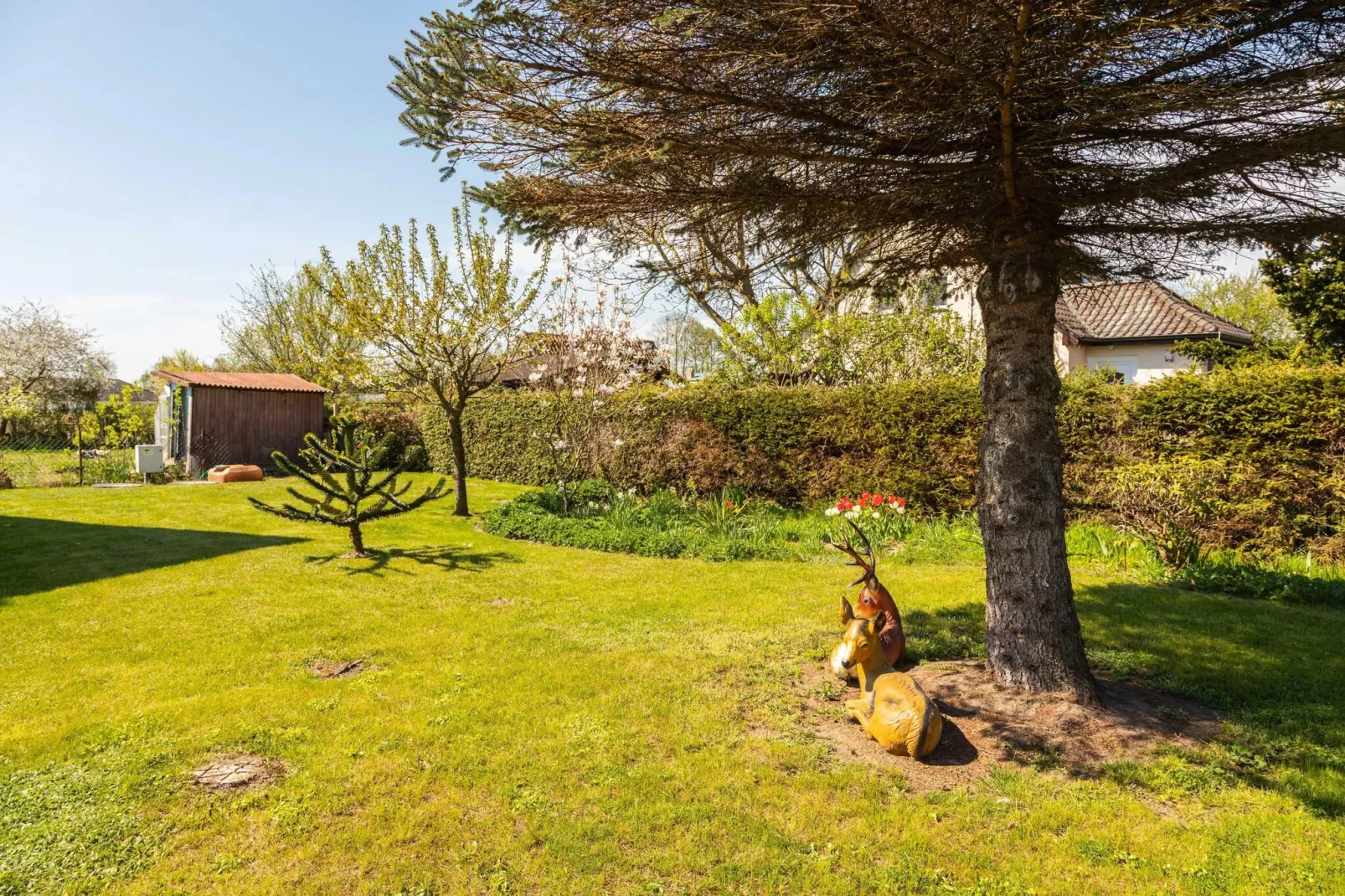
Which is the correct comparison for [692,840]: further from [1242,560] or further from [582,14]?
[1242,560]

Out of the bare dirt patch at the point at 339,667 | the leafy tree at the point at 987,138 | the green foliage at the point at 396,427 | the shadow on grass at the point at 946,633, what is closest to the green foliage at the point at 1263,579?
the shadow on grass at the point at 946,633

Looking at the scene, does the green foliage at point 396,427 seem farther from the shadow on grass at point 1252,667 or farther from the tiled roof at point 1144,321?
the tiled roof at point 1144,321

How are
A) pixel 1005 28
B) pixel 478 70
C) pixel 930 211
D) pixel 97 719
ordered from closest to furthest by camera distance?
pixel 1005 28, pixel 478 70, pixel 97 719, pixel 930 211

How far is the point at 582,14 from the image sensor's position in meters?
3.15

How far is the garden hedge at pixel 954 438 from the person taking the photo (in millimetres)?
7074

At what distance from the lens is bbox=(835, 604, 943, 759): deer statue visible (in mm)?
3596

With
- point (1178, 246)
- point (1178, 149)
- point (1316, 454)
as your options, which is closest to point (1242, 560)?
point (1316, 454)

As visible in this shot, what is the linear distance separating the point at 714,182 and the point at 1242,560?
7219mm

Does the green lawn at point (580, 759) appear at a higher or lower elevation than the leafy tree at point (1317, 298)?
lower

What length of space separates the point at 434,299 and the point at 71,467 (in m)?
11.4

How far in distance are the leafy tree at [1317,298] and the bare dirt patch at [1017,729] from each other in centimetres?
818

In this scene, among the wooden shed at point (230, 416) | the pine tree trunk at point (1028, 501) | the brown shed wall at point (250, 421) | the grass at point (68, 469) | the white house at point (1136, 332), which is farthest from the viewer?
the white house at point (1136, 332)

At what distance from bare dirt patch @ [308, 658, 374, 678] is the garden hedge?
22.2 ft

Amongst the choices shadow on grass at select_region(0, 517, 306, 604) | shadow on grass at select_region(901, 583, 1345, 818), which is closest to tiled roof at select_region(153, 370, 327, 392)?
A: shadow on grass at select_region(0, 517, 306, 604)
